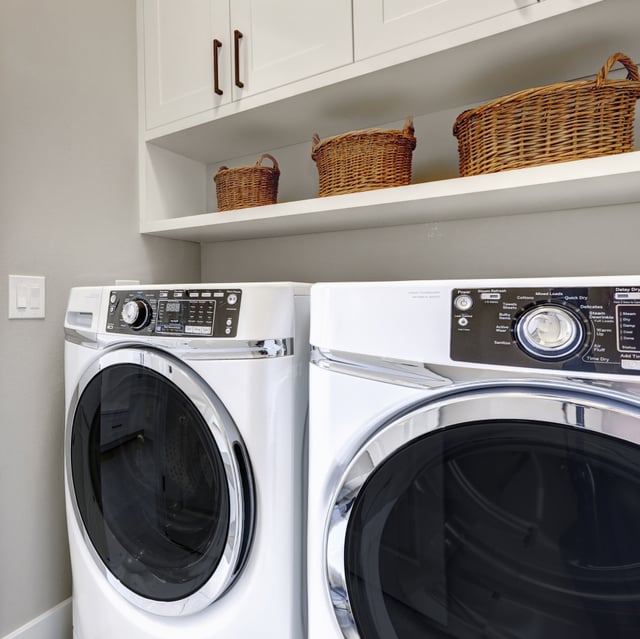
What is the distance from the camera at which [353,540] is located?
2.36 feet

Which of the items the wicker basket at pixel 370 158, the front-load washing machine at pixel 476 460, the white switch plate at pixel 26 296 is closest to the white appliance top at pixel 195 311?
the front-load washing machine at pixel 476 460

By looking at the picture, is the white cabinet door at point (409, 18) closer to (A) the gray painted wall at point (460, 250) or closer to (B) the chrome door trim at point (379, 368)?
(A) the gray painted wall at point (460, 250)

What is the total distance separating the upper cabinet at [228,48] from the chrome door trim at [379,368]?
0.85m

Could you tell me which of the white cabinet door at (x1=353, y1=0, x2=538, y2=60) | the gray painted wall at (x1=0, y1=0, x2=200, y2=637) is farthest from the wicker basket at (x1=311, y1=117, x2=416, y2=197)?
the gray painted wall at (x1=0, y1=0, x2=200, y2=637)

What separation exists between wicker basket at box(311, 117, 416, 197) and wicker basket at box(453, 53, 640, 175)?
0.22m

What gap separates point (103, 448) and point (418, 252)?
3.56 ft

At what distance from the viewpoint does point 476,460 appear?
625 mm

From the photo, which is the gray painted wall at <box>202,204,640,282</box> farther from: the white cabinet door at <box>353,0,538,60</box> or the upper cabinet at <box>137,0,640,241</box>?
the white cabinet door at <box>353,0,538,60</box>

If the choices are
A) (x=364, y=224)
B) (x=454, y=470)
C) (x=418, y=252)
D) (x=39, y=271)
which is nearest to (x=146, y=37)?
(x=39, y=271)

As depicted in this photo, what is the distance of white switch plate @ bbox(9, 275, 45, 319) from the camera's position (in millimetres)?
1249

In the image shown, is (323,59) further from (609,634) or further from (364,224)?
(609,634)

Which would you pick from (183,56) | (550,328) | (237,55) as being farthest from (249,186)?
(550,328)

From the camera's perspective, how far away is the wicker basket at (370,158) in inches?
45.4

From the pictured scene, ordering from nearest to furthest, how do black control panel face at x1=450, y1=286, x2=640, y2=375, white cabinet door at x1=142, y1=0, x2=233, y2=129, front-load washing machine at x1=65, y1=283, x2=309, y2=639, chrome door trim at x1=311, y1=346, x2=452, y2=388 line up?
black control panel face at x1=450, y1=286, x2=640, y2=375 < chrome door trim at x1=311, y1=346, x2=452, y2=388 < front-load washing machine at x1=65, y1=283, x2=309, y2=639 < white cabinet door at x1=142, y1=0, x2=233, y2=129
